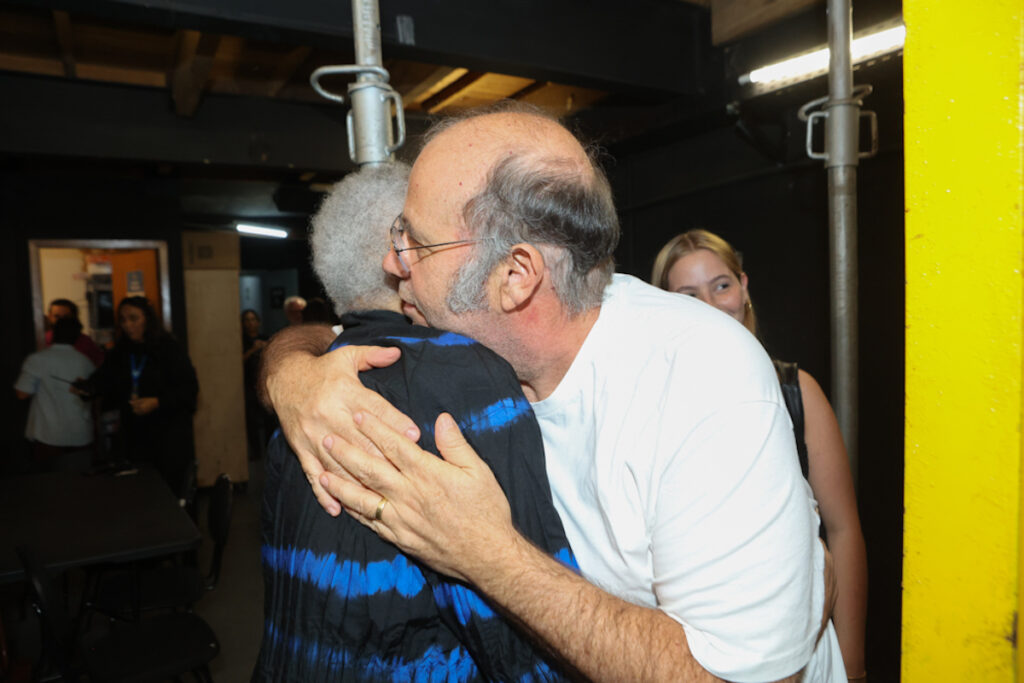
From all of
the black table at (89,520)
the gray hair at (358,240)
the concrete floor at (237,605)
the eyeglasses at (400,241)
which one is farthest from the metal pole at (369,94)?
the concrete floor at (237,605)

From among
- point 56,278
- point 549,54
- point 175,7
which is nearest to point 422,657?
point 175,7

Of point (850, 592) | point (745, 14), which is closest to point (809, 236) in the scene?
point (745, 14)

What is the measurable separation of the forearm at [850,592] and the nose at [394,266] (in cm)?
146

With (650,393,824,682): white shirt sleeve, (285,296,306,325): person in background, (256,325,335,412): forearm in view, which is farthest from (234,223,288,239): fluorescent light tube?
(650,393,824,682): white shirt sleeve

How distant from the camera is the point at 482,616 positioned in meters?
1.00

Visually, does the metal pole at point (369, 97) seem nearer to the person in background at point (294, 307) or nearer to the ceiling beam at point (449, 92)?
the ceiling beam at point (449, 92)

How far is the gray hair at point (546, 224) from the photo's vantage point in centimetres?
110

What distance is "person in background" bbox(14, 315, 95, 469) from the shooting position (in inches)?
205

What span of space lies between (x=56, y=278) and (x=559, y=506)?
8.91m

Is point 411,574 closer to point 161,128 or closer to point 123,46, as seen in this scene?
point 123,46

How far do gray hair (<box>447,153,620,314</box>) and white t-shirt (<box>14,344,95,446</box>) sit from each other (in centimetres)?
544

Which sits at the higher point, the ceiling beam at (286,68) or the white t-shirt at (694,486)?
the ceiling beam at (286,68)

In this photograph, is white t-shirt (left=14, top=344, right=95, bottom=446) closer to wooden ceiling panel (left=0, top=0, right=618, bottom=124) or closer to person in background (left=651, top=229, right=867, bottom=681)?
wooden ceiling panel (left=0, top=0, right=618, bottom=124)

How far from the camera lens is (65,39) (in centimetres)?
378
